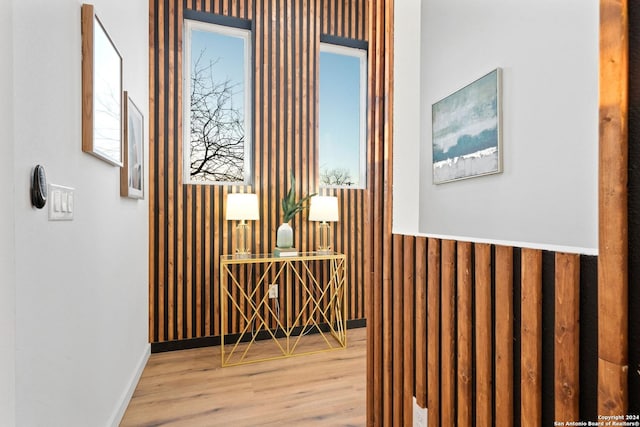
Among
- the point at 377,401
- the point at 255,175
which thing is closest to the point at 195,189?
the point at 255,175

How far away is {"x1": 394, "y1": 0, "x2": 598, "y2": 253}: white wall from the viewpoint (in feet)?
5.57

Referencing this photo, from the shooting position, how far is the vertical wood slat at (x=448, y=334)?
3.77 feet

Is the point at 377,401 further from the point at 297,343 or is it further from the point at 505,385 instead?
the point at 297,343

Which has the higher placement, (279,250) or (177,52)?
(177,52)

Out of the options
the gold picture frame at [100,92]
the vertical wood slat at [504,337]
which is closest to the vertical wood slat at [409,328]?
the vertical wood slat at [504,337]

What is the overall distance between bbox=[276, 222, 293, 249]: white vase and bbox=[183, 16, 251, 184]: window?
62 cm

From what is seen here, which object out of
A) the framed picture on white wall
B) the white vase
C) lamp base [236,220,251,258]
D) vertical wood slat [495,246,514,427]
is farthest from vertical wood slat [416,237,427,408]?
lamp base [236,220,251,258]

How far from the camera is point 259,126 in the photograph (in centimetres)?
327

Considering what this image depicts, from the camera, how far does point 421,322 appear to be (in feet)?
4.32

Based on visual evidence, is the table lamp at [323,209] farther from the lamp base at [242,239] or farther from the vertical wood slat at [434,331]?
the vertical wood slat at [434,331]

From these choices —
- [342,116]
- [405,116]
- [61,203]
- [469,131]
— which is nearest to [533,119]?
[469,131]

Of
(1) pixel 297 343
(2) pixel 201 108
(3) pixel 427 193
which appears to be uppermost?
(2) pixel 201 108

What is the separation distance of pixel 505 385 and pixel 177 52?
3295 mm

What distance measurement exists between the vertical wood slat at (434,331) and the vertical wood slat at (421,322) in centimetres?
4
